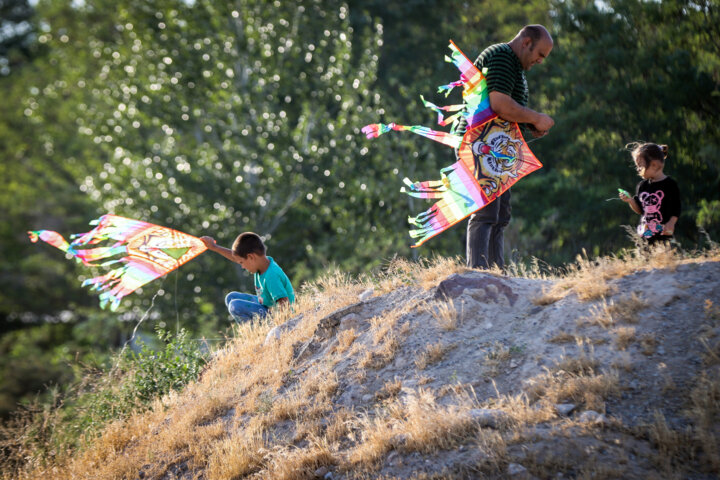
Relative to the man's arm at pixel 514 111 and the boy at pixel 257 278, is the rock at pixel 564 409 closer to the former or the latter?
the man's arm at pixel 514 111

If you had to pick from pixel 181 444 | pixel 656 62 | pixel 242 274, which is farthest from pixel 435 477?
pixel 656 62

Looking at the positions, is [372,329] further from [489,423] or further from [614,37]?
[614,37]

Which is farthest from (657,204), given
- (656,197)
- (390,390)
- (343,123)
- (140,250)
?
(343,123)

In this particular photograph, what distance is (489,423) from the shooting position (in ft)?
13.2

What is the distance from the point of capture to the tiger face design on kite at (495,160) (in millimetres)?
5426

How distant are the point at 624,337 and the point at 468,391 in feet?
3.47

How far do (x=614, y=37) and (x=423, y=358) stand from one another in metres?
13.0

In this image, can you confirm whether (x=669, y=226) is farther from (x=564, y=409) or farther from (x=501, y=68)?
(x=564, y=409)

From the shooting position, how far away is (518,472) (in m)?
3.59

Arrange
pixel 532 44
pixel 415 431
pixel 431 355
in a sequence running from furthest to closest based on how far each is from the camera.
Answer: pixel 532 44 → pixel 431 355 → pixel 415 431

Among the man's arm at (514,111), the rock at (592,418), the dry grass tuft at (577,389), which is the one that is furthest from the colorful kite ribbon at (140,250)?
the rock at (592,418)

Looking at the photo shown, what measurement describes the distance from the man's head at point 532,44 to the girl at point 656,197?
1179 millimetres

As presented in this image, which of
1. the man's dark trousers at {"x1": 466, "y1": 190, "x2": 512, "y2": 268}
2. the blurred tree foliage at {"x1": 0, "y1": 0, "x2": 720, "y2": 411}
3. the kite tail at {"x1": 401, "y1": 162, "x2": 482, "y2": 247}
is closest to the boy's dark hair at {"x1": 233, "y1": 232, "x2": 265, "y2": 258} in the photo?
the kite tail at {"x1": 401, "y1": 162, "x2": 482, "y2": 247}

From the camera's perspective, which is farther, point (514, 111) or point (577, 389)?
point (514, 111)
